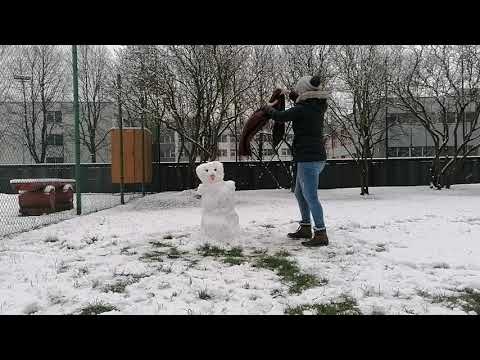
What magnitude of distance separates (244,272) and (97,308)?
133cm

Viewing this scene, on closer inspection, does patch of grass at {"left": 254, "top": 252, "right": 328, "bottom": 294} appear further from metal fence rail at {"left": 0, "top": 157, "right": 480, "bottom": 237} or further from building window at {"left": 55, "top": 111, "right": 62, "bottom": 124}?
building window at {"left": 55, "top": 111, "right": 62, "bottom": 124}

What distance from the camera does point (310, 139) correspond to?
15.5 ft

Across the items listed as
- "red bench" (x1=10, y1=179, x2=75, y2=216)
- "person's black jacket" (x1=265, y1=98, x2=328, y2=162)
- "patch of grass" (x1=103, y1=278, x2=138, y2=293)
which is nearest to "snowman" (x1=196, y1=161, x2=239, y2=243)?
"person's black jacket" (x1=265, y1=98, x2=328, y2=162)

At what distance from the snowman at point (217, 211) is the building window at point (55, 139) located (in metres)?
22.4

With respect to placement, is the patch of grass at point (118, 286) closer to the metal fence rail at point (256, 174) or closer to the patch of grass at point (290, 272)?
the patch of grass at point (290, 272)

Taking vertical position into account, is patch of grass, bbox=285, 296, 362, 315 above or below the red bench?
below

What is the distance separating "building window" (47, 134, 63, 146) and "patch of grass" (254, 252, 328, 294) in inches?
932

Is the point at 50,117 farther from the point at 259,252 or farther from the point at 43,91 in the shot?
the point at 259,252

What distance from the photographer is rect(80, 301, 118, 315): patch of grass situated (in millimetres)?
2537

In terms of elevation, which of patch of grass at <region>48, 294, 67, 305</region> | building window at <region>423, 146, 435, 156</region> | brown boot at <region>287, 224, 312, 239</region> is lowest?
patch of grass at <region>48, 294, 67, 305</region>

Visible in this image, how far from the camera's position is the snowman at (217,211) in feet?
15.5

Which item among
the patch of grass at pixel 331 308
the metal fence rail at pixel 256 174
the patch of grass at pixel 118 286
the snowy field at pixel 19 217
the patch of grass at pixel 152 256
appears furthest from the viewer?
the metal fence rail at pixel 256 174

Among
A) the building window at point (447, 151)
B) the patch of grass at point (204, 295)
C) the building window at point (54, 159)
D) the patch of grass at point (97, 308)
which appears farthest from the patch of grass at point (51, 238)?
the building window at point (54, 159)
